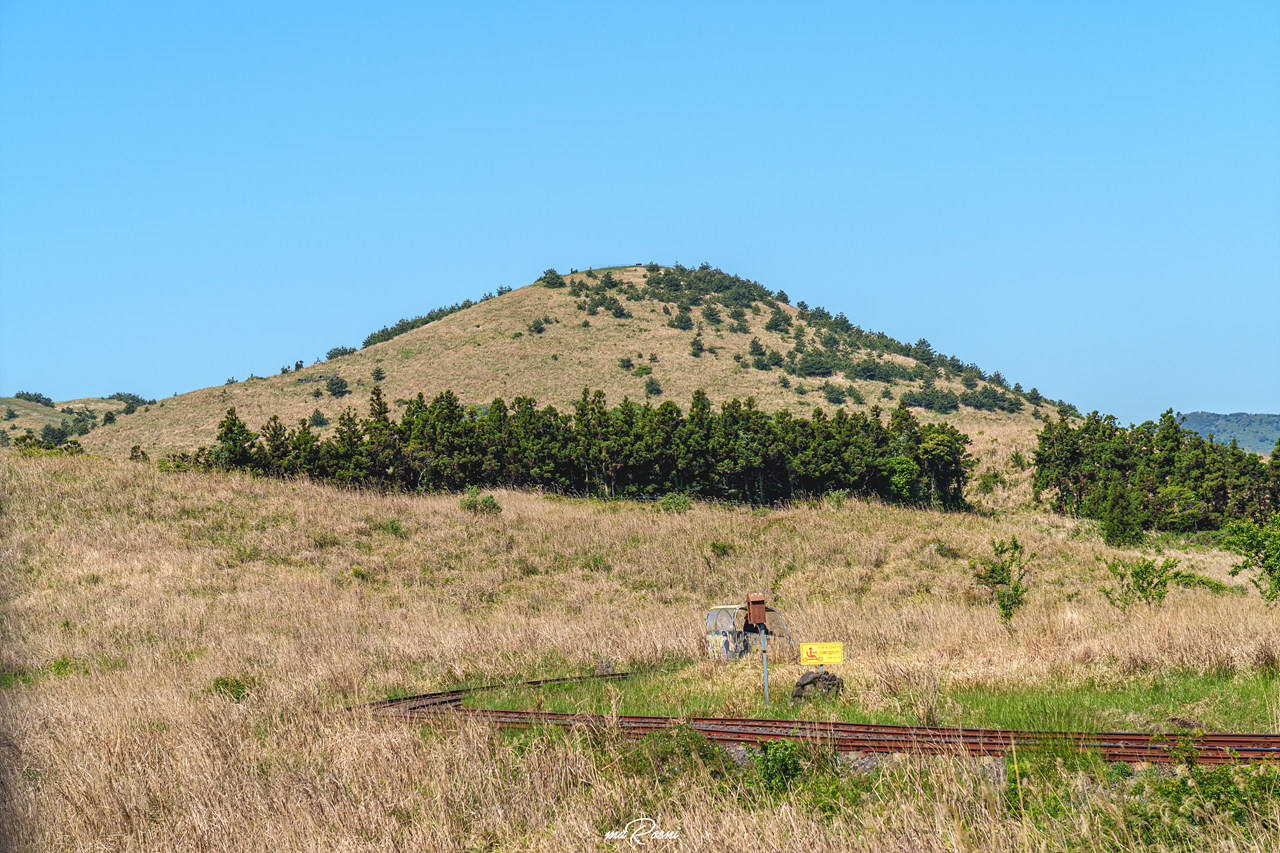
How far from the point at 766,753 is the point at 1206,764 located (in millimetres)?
3406

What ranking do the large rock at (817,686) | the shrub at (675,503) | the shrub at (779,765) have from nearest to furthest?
1. the shrub at (779,765)
2. the large rock at (817,686)
3. the shrub at (675,503)

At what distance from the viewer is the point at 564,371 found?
273 feet

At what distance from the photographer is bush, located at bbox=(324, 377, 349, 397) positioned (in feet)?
261

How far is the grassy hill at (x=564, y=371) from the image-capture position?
7488 cm

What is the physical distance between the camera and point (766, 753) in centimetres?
738

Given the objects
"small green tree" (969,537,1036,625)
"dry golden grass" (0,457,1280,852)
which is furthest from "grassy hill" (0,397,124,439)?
"small green tree" (969,537,1036,625)

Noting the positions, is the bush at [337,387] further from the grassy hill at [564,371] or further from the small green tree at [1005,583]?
the small green tree at [1005,583]

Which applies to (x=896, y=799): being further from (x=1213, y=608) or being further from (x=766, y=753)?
(x=1213, y=608)

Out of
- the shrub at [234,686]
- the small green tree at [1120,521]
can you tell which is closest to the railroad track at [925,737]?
the shrub at [234,686]

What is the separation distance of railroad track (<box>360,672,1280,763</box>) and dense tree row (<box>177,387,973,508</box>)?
29.1m

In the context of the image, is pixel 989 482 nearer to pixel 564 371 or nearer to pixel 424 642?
pixel 424 642

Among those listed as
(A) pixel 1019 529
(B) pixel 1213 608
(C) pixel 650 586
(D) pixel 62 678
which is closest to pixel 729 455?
(A) pixel 1019 529

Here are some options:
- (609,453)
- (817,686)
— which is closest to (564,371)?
(609,453)

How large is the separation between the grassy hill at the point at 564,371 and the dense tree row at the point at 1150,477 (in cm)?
1401
